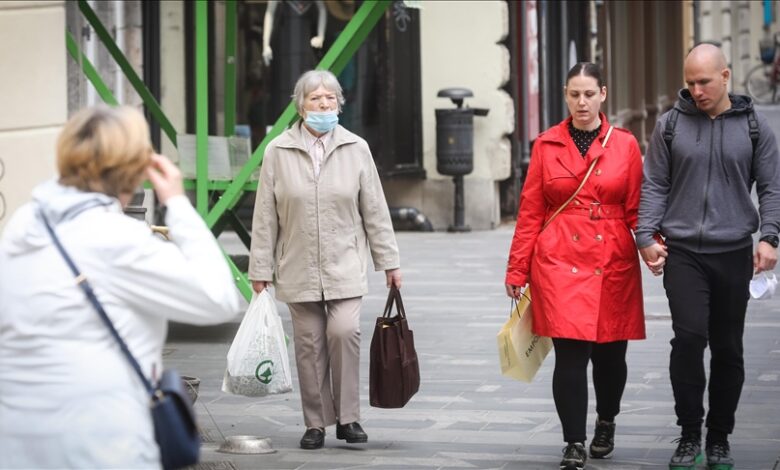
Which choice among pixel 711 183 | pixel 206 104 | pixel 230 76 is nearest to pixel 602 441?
pixel 711 183

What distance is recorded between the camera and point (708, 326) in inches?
265

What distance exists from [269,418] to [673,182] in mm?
2499

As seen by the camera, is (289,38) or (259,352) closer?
(259,352)

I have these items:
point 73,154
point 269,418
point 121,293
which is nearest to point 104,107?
point 73,154

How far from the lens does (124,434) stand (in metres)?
3.67

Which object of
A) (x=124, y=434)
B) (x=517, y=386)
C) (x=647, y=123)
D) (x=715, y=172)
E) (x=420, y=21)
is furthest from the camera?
(x=647, y=123)

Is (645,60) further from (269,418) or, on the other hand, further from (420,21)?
(269,418)

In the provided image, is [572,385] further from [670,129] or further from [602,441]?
[670,129]

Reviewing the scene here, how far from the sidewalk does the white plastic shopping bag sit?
322 millimetres

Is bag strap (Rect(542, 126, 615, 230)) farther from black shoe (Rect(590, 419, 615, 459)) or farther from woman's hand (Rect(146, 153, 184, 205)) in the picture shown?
woman's hand (Rect(146, 153, 184, 205))

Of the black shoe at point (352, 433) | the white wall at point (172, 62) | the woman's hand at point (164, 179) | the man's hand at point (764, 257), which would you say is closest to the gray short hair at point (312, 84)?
the black shoe at point (352, 433)

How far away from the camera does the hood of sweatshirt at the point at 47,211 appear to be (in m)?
3.72

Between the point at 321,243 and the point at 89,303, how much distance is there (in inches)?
146

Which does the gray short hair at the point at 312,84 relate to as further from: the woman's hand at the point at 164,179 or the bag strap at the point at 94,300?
the bag strap at the point at 94,300
